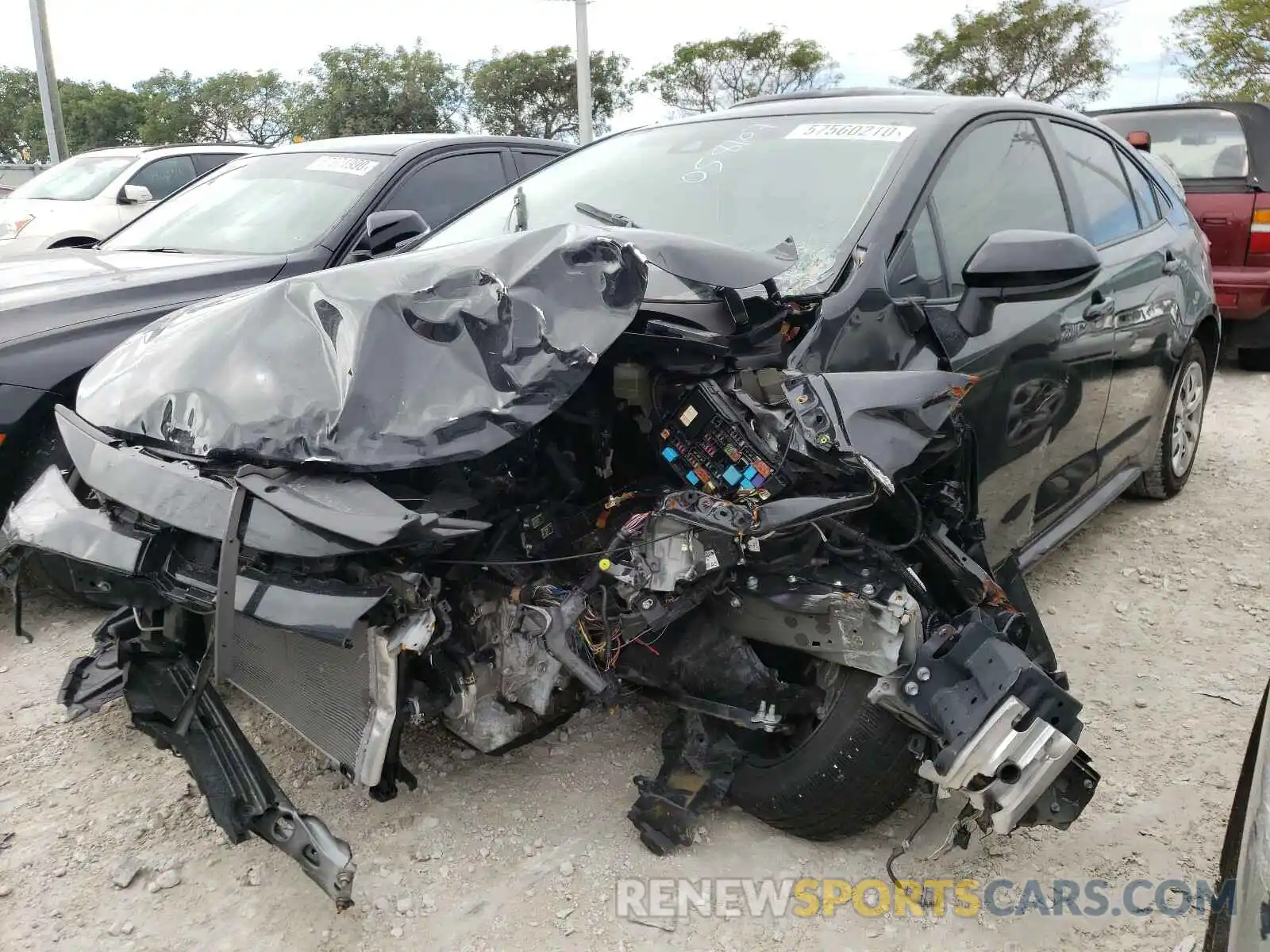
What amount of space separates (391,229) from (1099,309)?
263cm

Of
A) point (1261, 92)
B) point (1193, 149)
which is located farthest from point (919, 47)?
point (1193, 149)

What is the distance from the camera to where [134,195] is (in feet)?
24.2

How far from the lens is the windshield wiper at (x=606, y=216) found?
288 cm

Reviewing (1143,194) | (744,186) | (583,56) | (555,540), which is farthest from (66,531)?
(583,56)

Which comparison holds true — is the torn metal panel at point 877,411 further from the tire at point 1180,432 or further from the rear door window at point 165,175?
the rear door window at point 165,175

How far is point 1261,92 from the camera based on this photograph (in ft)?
59.8

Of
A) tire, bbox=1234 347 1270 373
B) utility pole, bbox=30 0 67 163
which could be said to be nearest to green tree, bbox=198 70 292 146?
utility pole, bbox=30 0 67 163

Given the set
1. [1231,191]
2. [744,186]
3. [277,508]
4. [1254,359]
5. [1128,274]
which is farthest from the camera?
[1254,359]

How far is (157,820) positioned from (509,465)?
Answer: 1.30 metres

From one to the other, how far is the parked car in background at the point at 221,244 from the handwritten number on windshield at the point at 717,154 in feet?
4.38

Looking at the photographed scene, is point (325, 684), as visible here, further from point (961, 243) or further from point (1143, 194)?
point (1143, 194)

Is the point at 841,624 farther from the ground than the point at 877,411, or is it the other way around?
the point at 877,411

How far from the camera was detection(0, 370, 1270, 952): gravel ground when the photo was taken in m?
2.15

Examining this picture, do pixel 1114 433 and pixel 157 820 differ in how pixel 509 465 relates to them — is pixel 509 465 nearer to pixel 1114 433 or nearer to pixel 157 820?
pixel 157 820
